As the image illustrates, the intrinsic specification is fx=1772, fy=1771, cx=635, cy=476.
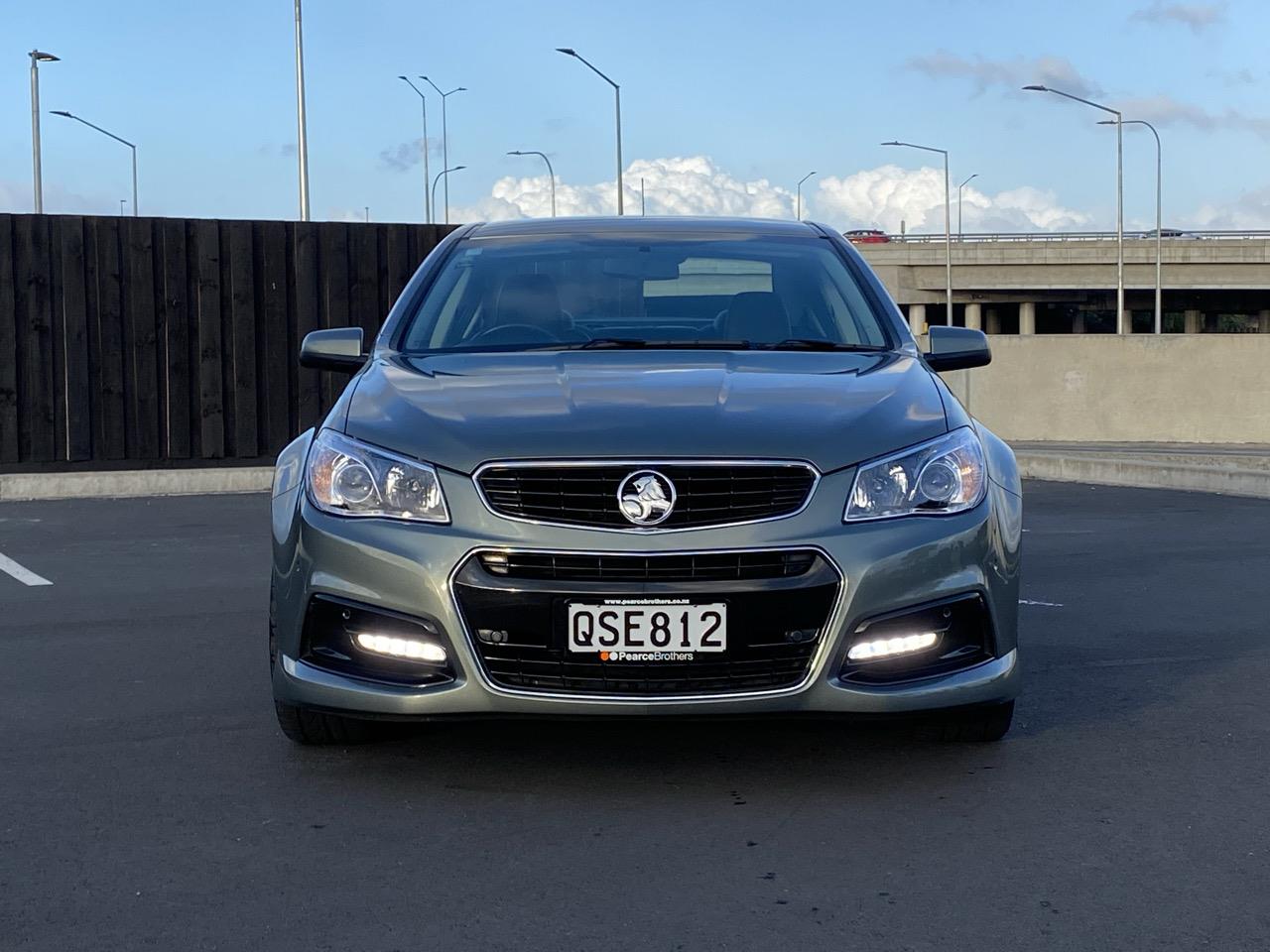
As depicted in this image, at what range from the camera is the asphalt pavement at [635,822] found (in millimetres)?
3512

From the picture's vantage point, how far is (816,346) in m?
5.53

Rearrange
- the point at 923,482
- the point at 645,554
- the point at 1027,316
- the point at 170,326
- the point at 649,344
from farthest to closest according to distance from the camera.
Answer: the point at 1027,316 → the point at 170,326 → the point at 649,344 → the point at 923,482 → the point at 645,554

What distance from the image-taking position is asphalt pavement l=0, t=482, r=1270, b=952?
11.5 feet

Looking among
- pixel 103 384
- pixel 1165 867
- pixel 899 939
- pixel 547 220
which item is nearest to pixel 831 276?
pixel 547 220

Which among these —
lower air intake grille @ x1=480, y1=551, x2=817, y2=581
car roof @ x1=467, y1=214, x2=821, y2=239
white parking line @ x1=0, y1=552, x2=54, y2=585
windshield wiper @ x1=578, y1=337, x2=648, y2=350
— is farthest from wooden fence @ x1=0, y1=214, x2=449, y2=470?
lower air intake grille @ x1=480, y1=551, x2=817, y2=581

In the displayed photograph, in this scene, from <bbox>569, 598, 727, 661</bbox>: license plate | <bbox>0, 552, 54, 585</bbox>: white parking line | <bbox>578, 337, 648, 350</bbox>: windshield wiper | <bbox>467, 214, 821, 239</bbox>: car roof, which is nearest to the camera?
<bbox>569, 598, 727, 661</bbox>: license plate

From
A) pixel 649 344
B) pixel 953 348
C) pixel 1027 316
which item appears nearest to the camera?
pixel 649 344

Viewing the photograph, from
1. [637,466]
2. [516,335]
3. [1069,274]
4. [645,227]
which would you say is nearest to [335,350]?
[516,335]

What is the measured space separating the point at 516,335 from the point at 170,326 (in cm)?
1042

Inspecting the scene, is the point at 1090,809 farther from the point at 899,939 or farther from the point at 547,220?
the point at 547,220

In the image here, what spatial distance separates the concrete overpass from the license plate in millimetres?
73517

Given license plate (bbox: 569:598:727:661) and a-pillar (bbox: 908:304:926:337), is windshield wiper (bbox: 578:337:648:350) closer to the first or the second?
license plate (bbox: 569:598:727:661)

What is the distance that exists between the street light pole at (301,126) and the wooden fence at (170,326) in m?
11.6

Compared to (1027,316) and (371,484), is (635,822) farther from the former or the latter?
(1027,316)
